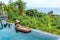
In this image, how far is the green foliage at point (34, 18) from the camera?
344 inches

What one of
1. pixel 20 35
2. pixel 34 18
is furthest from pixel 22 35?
pixel 34 18

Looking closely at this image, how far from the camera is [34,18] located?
1018 centimetres

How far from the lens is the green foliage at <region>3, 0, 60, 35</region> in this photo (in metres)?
8.75

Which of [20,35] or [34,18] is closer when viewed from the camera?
[20,35]

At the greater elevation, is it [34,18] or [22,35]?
[34,18]

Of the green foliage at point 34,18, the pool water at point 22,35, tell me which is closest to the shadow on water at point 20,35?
the pool water at point 22,35

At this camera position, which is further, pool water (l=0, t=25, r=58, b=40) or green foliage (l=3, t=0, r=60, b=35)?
green foliage (l=3, t=0, r=60, b=35)

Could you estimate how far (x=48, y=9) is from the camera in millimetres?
11656

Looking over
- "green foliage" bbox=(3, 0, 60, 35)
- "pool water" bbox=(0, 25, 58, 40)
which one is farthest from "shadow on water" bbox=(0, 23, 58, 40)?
"green foliage" bbox=(3, 0, 60, 35)

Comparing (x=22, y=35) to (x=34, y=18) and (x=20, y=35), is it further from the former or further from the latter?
(x=34, y=18)

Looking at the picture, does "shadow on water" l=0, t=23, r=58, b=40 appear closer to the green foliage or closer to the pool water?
the pool water

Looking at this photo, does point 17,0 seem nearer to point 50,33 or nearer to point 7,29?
point 7,29

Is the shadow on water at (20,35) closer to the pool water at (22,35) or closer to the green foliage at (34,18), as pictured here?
the pool water at (22,35)

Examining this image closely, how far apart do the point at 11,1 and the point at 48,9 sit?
8.37 feet
